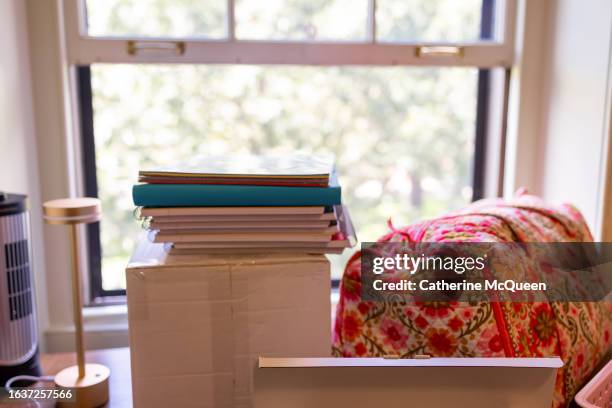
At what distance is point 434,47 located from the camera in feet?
4.83

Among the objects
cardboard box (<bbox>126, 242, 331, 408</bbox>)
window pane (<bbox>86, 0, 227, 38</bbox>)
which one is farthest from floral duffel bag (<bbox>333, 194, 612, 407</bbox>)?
window pane (<bbox>86, 0, 227, 38</bbox>)

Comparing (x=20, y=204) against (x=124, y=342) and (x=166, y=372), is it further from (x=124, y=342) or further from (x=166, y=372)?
(x=124, y=342)

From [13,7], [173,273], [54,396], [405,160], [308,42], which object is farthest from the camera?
[405,160]

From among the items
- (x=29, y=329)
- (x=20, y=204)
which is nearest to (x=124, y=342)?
(x=29, y=329)

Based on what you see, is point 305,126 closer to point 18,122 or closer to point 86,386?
point 18,122

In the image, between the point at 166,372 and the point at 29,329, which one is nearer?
the point at 166,372

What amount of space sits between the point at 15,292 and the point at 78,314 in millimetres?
116

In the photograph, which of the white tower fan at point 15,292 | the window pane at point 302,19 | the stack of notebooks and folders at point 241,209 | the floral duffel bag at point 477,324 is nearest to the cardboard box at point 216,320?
the stack of notebooks and folders at point 241,209

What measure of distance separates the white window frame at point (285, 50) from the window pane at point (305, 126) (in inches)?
3.9

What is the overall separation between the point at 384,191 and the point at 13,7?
1060 mm

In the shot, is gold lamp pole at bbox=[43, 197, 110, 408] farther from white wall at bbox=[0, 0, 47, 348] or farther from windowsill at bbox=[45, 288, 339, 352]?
windowsill at bbox=[45, 288, 339, 352]

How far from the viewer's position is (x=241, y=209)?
800mm

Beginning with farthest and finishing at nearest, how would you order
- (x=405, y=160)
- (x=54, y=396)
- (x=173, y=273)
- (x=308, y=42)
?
(x=405, y=160)
(x=308, y=42)
(x=54, y=396)
(x=173, y=273)

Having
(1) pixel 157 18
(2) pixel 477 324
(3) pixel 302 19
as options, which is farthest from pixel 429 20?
(2) pixel 477 324
